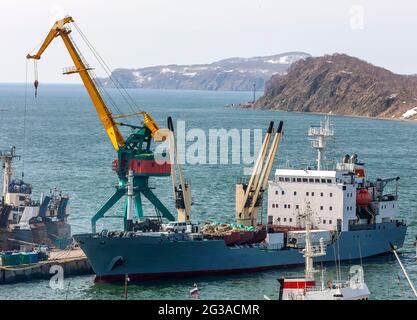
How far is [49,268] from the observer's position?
44.7 metres

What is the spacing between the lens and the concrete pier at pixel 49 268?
143ft

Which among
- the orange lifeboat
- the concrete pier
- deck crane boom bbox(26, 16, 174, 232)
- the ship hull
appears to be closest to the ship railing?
the orange lifeboat

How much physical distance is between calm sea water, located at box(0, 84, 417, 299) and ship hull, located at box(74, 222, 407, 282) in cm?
71

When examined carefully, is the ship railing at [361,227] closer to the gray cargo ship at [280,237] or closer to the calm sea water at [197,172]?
the gray cargo ship at [280,237]

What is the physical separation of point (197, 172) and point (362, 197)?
3619 centimetres

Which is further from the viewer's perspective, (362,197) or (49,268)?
(362,197)

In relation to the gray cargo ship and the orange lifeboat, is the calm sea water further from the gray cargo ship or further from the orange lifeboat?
the orange lifeboat

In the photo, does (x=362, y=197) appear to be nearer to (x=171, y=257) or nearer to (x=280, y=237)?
(x=280, y=237)

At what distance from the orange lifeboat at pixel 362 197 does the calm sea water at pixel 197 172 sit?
293 centimetres

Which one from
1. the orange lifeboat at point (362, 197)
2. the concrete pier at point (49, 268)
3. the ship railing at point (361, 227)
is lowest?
the concrete pier at point (49, 268)

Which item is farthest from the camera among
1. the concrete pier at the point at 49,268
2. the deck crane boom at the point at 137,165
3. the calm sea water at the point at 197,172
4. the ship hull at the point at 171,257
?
the deck crane boom at the point at 137,165

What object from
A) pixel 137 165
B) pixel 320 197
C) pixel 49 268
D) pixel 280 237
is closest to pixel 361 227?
pixel 320 197

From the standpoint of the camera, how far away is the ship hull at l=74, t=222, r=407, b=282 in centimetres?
4516

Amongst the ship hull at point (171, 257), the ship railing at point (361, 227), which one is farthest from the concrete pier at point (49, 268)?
the ship railing at point (361, 227)
